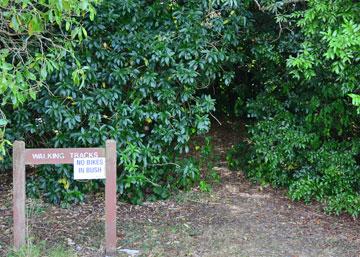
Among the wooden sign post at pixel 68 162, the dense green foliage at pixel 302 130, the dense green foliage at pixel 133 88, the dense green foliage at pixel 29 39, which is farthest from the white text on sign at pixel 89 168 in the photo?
the dense green foliage at pixel 302 130

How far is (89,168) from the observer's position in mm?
5168

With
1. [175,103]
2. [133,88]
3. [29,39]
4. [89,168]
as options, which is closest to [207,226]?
[175,103]

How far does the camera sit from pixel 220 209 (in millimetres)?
6781

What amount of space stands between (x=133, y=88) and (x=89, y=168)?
1575 millimetres

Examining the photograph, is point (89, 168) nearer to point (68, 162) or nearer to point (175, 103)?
point (68, 162)

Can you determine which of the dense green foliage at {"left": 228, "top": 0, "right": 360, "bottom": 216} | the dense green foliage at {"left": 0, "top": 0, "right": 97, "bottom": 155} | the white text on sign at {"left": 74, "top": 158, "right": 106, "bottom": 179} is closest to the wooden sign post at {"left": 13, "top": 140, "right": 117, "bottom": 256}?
the white text on sign at {"left": 74, "top": 158, "right": 106, "bottom": 179}

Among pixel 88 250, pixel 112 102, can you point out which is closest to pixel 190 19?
pixel 112 102

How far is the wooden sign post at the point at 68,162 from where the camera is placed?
5062mm

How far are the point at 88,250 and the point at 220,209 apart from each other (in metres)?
2.02

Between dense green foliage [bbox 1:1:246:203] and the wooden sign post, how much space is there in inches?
44.1

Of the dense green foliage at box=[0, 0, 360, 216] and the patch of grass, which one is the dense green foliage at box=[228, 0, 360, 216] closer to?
the dense green foliage at box=[0, 0, 360, 216]

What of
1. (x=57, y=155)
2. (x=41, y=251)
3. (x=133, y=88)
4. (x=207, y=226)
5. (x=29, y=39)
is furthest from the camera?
(x=133, y=88)

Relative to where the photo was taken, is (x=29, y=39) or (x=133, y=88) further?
(x=133, y=88)

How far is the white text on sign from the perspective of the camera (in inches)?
202
